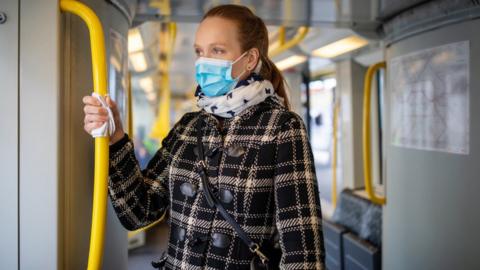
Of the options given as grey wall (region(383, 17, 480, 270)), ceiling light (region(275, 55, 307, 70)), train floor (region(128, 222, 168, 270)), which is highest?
ceiling light (region(275, 55, 307, 70))

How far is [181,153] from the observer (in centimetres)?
139

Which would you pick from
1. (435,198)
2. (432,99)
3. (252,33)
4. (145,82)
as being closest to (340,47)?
(432,99)

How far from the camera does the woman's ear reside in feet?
4.48

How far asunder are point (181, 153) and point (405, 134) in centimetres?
171

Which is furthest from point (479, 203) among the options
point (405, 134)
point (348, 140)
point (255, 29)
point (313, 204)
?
point (348, 140)

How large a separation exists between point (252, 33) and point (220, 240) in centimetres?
71

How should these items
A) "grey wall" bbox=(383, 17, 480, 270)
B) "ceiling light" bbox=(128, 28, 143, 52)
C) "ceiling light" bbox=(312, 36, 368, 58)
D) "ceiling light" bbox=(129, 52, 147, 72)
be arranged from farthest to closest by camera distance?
1. "ceiling light" bbox=(129, 52, 147, 72)
2. "ceiling light" bbox=(312, 36, 368, 58)
3. "ceiling light" bbox=(128, 28, 143, 52)
4. "grey wall" bbox=(383, 17, 480, 270)

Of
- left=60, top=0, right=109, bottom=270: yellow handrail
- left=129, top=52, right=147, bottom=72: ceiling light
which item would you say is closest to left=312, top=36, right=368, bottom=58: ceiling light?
left=129, top=52, right=147, bottom=72: ceiling light

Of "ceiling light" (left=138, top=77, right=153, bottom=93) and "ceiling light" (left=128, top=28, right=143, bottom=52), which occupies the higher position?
"ceiling light" (left=138, top=77, right=153, bottom=93)

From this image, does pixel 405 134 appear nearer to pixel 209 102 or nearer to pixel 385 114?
pixel 385 114

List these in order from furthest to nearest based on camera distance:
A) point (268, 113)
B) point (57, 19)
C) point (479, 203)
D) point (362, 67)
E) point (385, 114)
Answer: point (362, 67)
point (385, 114)
point (479, 203)
point (268, 113)
point (57, 19)

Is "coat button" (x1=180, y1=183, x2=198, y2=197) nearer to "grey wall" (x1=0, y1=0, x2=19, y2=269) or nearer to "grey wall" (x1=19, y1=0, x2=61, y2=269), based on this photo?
"grey wall" (x1=19, y1=0, x2=61, y2=269)

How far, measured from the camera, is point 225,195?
4.09 feet

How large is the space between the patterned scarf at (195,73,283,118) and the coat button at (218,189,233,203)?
27 cm
